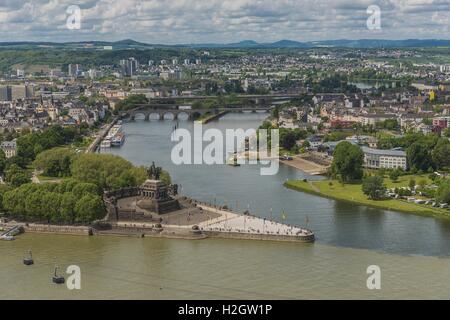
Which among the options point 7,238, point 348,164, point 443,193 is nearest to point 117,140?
point 348,164

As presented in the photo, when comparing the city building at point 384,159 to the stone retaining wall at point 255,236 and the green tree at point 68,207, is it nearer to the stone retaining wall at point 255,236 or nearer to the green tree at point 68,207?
the stone retaining wall at point 255,236

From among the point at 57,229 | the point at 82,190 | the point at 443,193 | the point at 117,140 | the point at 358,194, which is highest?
the point at 82,190

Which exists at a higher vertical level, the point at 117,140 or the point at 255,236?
the point at 255,236

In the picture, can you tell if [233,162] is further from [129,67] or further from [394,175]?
[129,67]

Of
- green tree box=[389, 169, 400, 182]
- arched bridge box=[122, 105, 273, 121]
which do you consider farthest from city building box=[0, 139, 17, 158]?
arched bridge box=[122, 105, 273, 121]

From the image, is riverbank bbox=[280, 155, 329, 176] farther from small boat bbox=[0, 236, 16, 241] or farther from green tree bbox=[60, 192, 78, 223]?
small boat bbox=[0, 236, 16, 241]

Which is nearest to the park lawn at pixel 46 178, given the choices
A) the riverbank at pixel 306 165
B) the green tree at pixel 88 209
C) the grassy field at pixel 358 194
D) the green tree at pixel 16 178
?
the green tree at pixel 16 178

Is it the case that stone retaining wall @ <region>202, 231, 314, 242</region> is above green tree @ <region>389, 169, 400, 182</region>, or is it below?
above
